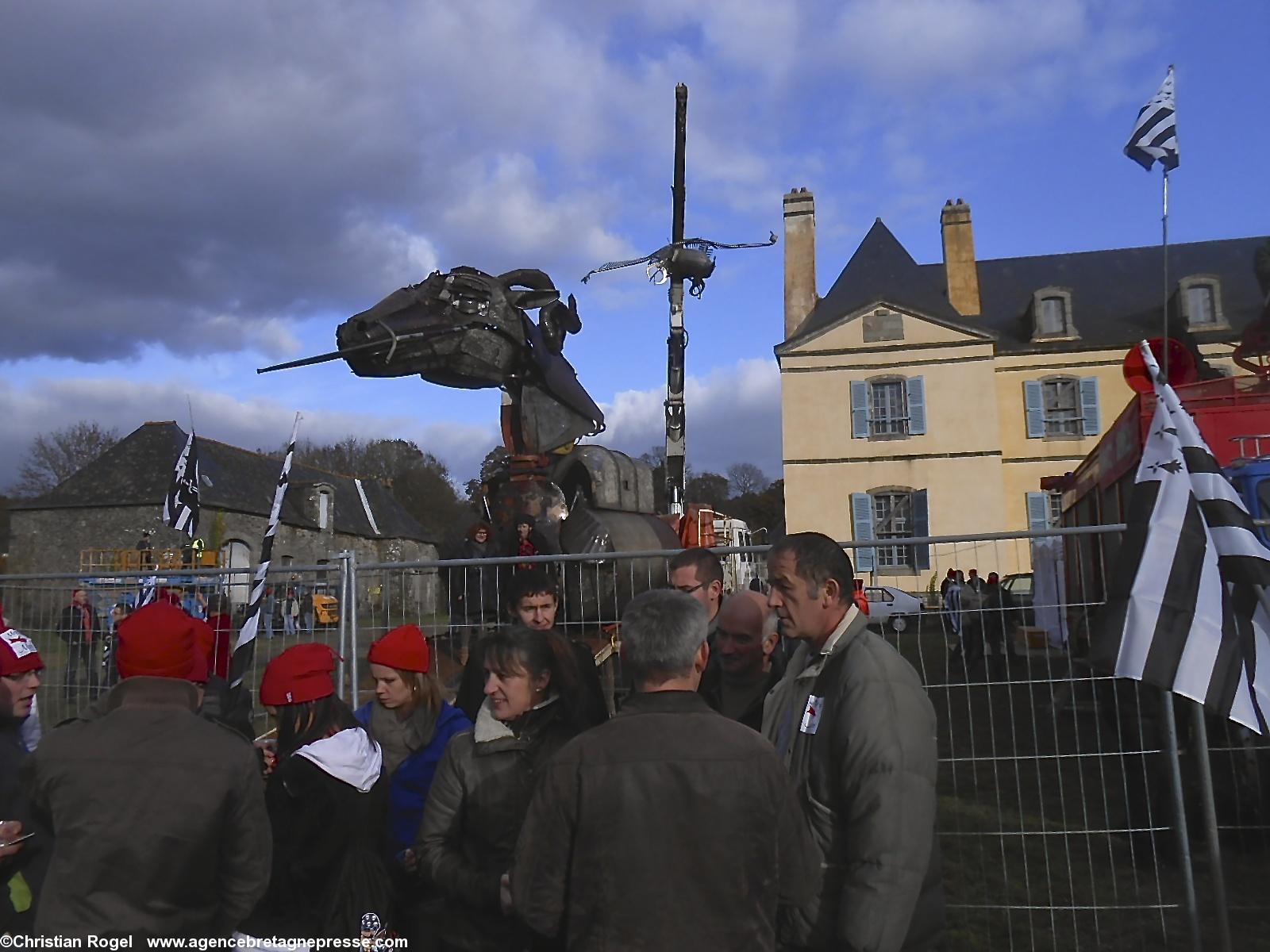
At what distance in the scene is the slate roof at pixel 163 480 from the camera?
37.7 m

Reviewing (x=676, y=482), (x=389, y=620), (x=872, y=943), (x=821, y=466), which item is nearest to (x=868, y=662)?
(x=872, y=943)

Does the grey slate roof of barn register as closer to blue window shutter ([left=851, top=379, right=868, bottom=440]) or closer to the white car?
blue window shutter ([left=851, top=379, right=868, bottom=440])

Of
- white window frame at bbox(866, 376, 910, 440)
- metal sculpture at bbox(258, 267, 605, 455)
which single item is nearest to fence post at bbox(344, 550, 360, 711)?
Result: metal sculpture at bbox(258, 267, 605, 455)

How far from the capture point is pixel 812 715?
8.64ft

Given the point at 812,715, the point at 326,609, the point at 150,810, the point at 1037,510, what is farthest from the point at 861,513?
the point at 150,810

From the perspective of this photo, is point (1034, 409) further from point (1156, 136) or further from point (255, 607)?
point (255, 607)

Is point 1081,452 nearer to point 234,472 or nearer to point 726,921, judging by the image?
point 726,921

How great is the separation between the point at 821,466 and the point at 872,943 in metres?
27.8

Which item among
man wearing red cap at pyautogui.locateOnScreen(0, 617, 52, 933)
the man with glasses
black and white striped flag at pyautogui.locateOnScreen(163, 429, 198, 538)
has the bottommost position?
man wearing red cap at pyautogui.locateOnScreen(0, 617, 52, 933)

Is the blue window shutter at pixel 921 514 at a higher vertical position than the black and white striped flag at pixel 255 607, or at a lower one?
higher

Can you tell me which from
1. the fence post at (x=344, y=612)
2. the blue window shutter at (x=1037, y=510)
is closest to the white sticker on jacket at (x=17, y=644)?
the fence post at (x=344, y=612)

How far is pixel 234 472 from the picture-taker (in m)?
41.0

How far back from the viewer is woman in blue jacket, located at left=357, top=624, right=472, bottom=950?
10.6 ft

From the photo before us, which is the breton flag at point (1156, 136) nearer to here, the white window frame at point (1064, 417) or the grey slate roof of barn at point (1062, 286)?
the grey slate roof of barn at point (1062, 286)
